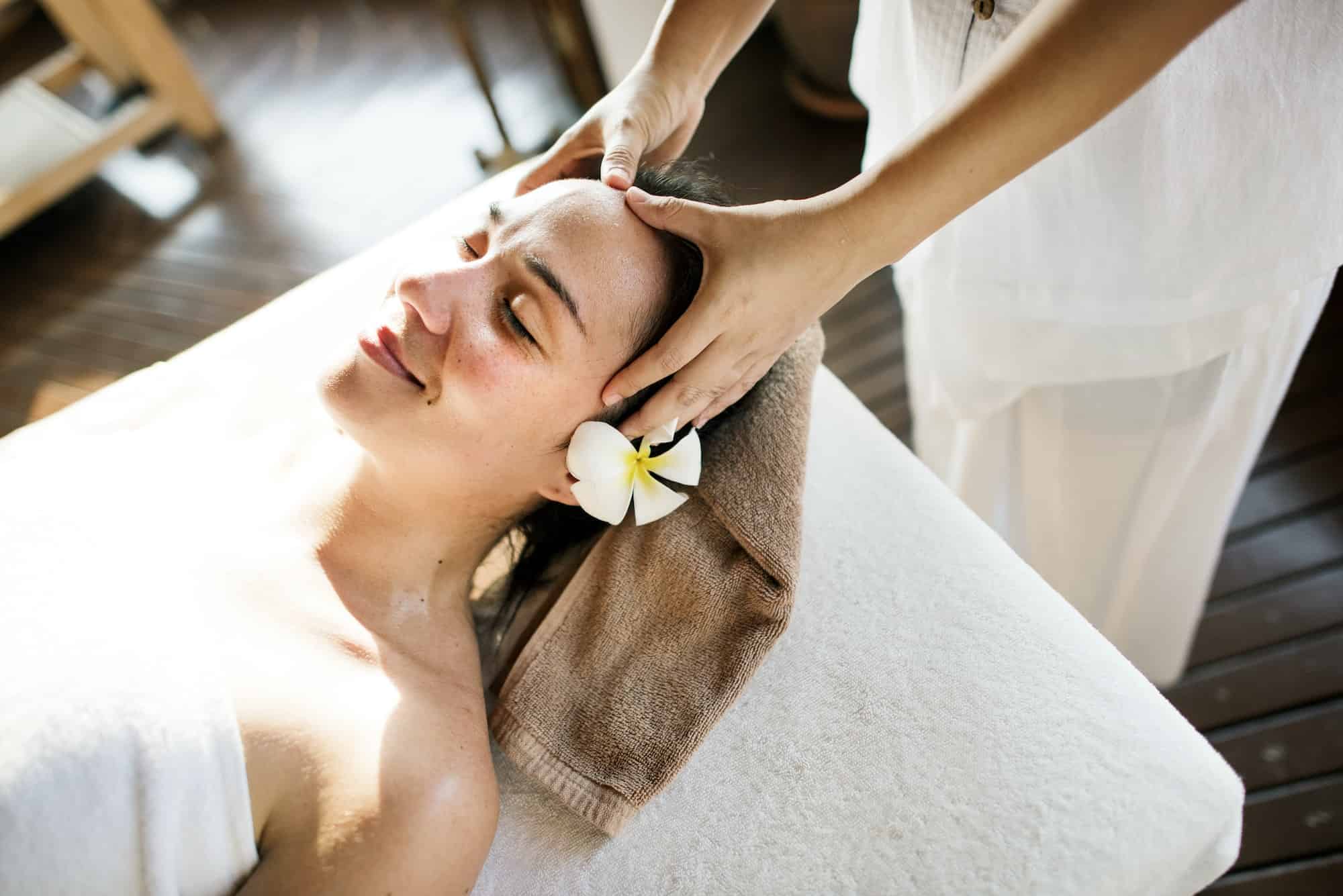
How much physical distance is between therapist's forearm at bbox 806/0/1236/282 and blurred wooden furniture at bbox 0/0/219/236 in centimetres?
324

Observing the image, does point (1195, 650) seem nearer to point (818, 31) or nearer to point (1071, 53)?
point (1071, 53)

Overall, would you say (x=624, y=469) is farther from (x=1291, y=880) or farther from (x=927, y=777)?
(x=1291, y=880)

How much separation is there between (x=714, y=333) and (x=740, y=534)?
0.33 m

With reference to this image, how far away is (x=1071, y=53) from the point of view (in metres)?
0.81

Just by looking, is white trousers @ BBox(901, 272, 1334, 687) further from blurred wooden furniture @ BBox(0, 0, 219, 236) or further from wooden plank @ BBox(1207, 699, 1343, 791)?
blurred wooden furniture @ BBox(0, 0, 219, 236)

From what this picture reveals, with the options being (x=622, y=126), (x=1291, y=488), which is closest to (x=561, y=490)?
(x=622, y=126)

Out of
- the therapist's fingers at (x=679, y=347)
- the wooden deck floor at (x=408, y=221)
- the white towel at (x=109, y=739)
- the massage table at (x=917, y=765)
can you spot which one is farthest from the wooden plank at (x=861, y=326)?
the white towel at (x=109, y=739)

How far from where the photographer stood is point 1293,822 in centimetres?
162

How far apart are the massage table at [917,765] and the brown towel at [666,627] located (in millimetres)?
53

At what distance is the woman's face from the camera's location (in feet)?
3.46

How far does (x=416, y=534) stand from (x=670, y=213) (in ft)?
1.92

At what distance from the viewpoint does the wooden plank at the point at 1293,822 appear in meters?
1.59

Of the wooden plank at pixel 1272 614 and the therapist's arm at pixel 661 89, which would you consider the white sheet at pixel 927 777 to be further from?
the wooden plank at pixel 1272 614

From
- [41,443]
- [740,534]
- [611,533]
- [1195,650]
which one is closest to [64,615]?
[41,443]
